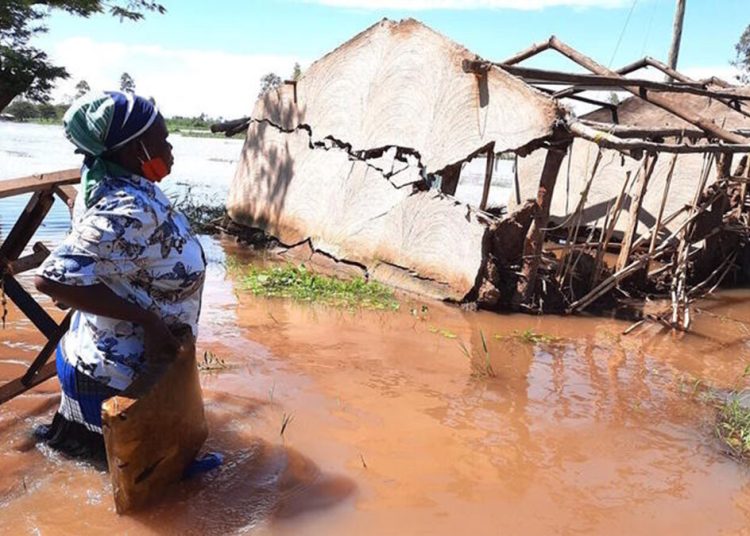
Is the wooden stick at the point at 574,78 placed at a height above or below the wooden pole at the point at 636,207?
above

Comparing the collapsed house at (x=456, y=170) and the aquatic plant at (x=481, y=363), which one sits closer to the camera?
the aquatic plant at (x=481, y=363)

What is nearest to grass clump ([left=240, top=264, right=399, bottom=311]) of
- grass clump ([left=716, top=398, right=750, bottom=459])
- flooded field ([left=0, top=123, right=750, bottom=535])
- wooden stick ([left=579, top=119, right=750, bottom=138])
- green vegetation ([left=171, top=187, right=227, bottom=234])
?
flooded field ([left=0, top=123, right=750, bottom=535])

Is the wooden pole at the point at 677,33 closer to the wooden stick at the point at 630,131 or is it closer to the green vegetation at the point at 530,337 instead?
the wooden stick at the point at 630,131

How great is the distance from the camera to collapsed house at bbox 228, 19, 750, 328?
5.78 metres

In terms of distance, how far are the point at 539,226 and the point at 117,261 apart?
415cm

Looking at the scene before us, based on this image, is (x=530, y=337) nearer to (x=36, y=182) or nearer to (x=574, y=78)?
(x=574, y=78)

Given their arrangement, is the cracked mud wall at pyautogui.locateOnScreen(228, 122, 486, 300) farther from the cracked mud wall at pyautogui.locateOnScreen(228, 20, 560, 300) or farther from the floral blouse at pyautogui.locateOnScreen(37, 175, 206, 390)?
the floral blouse at pyautogui.locateOnScreen(37, 175, 206, 390)

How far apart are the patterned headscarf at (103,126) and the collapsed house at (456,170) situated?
350 cm

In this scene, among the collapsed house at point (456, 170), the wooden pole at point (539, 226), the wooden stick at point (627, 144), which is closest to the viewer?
the wooden stick at point (627, 144)

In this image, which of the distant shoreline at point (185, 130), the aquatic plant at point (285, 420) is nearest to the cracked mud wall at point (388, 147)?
the aquatic plant at point (285, 420)

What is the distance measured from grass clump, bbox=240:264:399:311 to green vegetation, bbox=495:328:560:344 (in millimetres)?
1052

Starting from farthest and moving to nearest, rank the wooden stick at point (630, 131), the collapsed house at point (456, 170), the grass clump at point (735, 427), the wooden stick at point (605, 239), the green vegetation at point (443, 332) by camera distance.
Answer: the wooden stick at point (605, 239), the collapsed house at point (456, 170), the wooden stick at point (630, 131), the green vegetation at point (443, 332), the grass clump at point (735, 427)

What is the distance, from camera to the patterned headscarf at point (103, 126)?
230cm

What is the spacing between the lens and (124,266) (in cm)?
228
